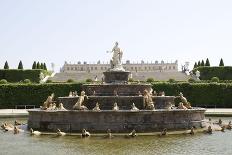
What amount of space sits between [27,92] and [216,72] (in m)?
30.0

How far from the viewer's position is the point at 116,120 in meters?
21.8

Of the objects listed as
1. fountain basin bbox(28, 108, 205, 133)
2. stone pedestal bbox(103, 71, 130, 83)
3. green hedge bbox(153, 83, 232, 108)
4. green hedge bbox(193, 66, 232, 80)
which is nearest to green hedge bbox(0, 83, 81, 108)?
green hedge bbox(153, 83, 232, 108)

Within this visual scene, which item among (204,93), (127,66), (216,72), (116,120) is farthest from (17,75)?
(127,66)

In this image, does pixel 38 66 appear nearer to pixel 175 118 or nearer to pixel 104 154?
pixel 175 118

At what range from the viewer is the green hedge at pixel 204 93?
4262cm

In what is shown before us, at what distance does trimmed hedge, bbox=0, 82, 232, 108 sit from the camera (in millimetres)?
42688

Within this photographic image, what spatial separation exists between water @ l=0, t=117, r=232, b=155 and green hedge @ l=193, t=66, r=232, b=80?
41349 mm

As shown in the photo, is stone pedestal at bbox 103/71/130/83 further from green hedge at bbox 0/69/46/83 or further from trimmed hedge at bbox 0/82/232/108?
green hedge at bbox 0/69/46/83

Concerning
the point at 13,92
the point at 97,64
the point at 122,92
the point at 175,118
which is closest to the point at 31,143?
the point at 175,118

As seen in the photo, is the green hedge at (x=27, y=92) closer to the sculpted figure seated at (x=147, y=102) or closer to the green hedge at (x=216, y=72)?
the sculpted figure seated at (x=147, y=102)

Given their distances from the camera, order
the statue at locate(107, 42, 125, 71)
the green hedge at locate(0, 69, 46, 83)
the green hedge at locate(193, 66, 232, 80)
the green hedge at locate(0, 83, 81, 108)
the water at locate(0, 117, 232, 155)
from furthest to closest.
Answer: the green hedge at locate(0, 69, 46, 83)
the green hedge at locate(193, 66, 232, 80)
the green hedge at locate(0, 83, 81, 108)
the statue at locate(107, 42, 125, 71)
the water at locate(0, 117, 232, 155)

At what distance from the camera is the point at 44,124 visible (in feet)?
75.4

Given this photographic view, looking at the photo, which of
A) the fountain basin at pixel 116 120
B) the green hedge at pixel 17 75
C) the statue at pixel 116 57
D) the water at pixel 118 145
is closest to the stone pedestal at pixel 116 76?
the statue at pixel 116 57

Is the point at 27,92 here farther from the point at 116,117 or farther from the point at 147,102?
the point at 116,117
